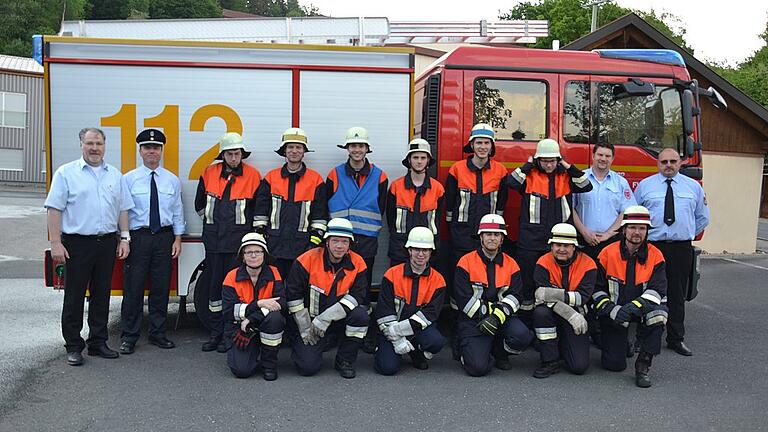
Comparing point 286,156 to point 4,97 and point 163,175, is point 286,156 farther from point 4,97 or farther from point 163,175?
point 4,97

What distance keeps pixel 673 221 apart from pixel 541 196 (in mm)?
1268

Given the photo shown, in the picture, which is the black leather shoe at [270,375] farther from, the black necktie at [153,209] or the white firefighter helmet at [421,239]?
the black necktie at [153,209]

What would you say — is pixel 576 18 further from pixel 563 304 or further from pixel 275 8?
pixel 275 8

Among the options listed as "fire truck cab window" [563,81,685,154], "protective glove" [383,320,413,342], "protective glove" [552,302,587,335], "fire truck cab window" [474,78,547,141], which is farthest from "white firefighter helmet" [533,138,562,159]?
"protective glove" [383,320,413,342]

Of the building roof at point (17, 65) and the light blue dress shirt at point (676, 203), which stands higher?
the building roof at point (17, 65)

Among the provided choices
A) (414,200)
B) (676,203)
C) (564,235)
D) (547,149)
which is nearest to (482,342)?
(564,235)

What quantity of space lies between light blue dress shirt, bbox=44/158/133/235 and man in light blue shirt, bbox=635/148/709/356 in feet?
15.5

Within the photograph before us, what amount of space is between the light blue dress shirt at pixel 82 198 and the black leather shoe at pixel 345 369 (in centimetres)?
221

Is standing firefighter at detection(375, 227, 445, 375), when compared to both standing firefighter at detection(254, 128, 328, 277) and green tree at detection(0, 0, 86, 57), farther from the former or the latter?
green tree at detection(0, 0, 86, 57)

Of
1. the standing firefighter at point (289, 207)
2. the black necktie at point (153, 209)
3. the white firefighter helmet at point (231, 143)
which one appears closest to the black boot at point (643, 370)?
the standing firefighter at point (289, 207)

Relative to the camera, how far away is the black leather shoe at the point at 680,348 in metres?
6.55

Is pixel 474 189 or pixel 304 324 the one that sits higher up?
pixel 474 189

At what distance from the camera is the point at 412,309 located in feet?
19.2

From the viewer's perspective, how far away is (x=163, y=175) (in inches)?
246
